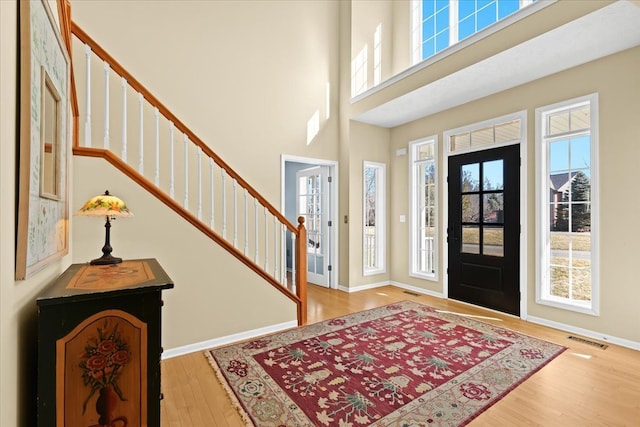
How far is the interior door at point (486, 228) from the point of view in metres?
4.11

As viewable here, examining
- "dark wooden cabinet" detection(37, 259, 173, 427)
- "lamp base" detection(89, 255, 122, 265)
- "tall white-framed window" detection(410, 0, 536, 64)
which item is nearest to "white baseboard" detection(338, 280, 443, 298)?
"tall white-framed window" detection(410, 0, 536, 64)

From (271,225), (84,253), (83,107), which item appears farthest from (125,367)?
(271,225)

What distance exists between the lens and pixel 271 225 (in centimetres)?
456

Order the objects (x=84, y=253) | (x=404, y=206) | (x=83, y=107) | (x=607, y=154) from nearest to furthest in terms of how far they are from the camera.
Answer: (x=84, y=253) < (x=83, y=107) < (x=607, y=154) < (x=404, y=206)

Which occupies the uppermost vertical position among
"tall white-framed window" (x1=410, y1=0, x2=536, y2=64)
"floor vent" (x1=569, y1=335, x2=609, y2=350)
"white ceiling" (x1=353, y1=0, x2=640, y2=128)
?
"tall white-framed window" (x1=410, y1=0, x2=536, y2=64)

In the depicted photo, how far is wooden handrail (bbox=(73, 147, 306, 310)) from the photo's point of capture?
2.55 m

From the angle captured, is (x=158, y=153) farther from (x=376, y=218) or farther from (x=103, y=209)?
(x=376, y=218)

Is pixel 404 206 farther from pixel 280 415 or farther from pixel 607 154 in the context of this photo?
pixel 280 415

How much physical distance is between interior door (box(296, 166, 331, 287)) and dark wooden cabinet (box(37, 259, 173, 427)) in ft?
13.9

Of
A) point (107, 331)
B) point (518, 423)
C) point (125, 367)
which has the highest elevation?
point (107, 331)

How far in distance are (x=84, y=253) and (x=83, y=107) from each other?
4.99 feet

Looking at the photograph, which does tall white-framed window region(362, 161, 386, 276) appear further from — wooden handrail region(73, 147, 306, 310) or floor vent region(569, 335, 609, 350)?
floor vent region(569, 335, 609, 350)

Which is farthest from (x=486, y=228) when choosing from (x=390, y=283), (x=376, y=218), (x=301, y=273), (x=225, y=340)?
(x=225, y=340)

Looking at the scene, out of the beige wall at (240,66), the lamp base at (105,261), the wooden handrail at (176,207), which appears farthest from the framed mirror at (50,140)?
the beige wall at (240,66)
